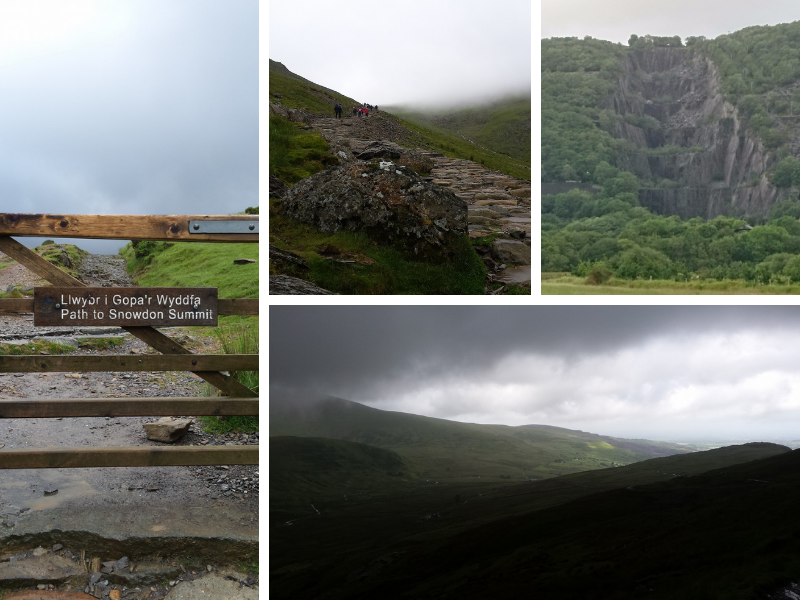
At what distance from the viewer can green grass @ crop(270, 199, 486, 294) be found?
4082 mm

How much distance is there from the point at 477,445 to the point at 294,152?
9.39 ft

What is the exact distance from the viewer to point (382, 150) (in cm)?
443

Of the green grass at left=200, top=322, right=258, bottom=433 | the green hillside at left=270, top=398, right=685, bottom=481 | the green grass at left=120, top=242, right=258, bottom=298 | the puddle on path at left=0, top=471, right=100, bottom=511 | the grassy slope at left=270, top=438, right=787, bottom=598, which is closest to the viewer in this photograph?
the grassy slope at left=270, top=438, right=787, bottom=598

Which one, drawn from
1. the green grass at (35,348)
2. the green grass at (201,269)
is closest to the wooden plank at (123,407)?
the green grass at (35,348)

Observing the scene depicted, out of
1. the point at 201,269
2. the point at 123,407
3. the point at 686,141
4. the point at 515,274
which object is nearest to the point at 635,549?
the point at 515,274

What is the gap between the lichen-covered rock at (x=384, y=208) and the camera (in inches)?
166

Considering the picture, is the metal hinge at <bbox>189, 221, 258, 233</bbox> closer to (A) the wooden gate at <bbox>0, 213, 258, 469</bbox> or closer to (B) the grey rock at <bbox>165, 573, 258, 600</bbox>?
(A) the wooden gate at <bbox>0, 213, 258, 469</bbox>

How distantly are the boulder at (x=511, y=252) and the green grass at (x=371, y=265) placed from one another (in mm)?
158

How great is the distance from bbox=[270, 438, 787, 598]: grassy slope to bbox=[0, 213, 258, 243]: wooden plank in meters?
1.77

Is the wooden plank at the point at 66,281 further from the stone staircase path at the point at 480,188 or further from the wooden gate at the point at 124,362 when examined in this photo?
the stone staircase path at the point at 480,188

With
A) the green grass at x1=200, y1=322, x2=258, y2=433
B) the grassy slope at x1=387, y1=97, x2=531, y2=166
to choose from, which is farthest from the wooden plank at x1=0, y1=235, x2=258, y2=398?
the grassy slope at x1=387, y1=97, x2=531, y2=166

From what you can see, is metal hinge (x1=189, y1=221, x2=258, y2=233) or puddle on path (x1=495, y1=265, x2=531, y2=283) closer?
puddle on path (x1=495, y1=265, x2=531, y2=283)

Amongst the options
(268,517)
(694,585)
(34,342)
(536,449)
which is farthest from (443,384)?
(34,342)

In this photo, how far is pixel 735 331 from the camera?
4.54 metres
